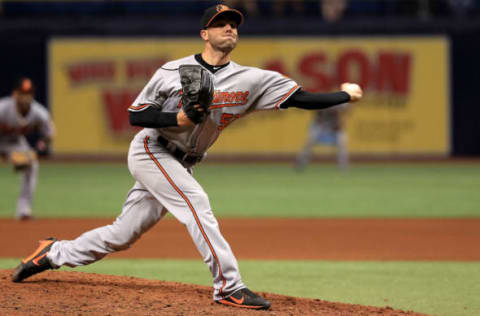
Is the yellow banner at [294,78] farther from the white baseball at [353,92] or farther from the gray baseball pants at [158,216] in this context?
the white baseball at [353,92]

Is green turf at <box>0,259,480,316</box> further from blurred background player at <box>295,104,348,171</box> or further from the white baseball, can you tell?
blurred background player at <box>295,104,348,171</box>

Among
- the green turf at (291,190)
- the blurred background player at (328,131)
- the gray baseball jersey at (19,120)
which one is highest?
the gray baseball jersey at (19,120)

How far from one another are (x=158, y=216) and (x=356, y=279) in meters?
2.13

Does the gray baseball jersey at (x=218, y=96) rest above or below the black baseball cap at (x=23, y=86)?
below

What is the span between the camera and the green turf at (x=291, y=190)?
36.3ft

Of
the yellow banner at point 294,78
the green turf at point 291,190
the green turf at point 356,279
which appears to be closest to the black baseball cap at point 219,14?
the green turf at point 356,279

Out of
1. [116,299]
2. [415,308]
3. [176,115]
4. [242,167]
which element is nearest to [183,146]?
[176,115]

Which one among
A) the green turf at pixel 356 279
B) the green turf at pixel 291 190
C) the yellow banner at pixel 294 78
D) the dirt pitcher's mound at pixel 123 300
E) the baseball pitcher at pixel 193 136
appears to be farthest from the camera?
the yellow banner at pixel 294 78

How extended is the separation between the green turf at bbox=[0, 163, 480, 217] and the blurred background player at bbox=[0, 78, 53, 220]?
0.79m

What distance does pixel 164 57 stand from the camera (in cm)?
2217

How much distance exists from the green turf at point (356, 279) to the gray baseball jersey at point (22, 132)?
2832 mm

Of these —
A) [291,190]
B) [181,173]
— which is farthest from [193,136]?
[291,190]

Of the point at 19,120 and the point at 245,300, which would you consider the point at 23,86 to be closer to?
the point at 19,120

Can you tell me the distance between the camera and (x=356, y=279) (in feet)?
20.5
